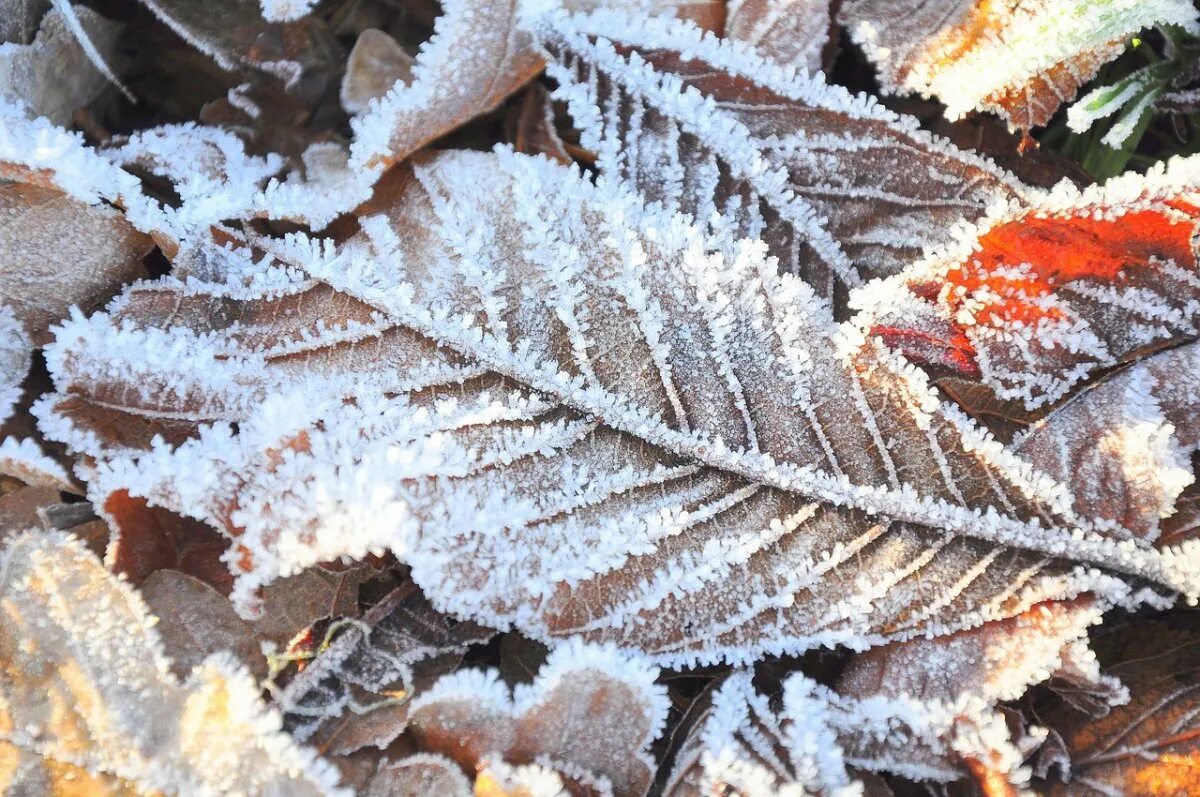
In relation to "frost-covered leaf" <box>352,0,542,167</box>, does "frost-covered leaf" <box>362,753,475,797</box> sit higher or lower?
lower

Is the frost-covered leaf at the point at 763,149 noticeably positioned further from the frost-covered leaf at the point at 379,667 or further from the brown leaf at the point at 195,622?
the brown leaf at the point at 195,622

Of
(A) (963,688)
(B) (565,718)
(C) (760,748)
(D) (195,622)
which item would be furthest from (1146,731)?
(D) (195,622)

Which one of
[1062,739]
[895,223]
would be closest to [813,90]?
[895,223]

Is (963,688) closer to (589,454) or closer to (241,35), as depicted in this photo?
(589,454)

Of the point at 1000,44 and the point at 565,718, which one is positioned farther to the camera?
the point at 1000,44

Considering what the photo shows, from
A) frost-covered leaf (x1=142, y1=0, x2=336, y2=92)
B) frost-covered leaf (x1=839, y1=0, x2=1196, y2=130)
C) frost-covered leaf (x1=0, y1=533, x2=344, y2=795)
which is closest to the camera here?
frost-covered leaf (x1=0, y1=533, x2=344, y2=795)

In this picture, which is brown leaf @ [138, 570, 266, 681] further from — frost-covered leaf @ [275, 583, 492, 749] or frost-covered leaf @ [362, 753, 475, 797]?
frost-covered leaf @ [362, 753, 475, 797]

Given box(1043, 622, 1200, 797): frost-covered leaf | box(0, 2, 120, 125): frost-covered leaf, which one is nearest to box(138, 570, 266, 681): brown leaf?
box(0, 2, 120, 125): frost-covered leaf
